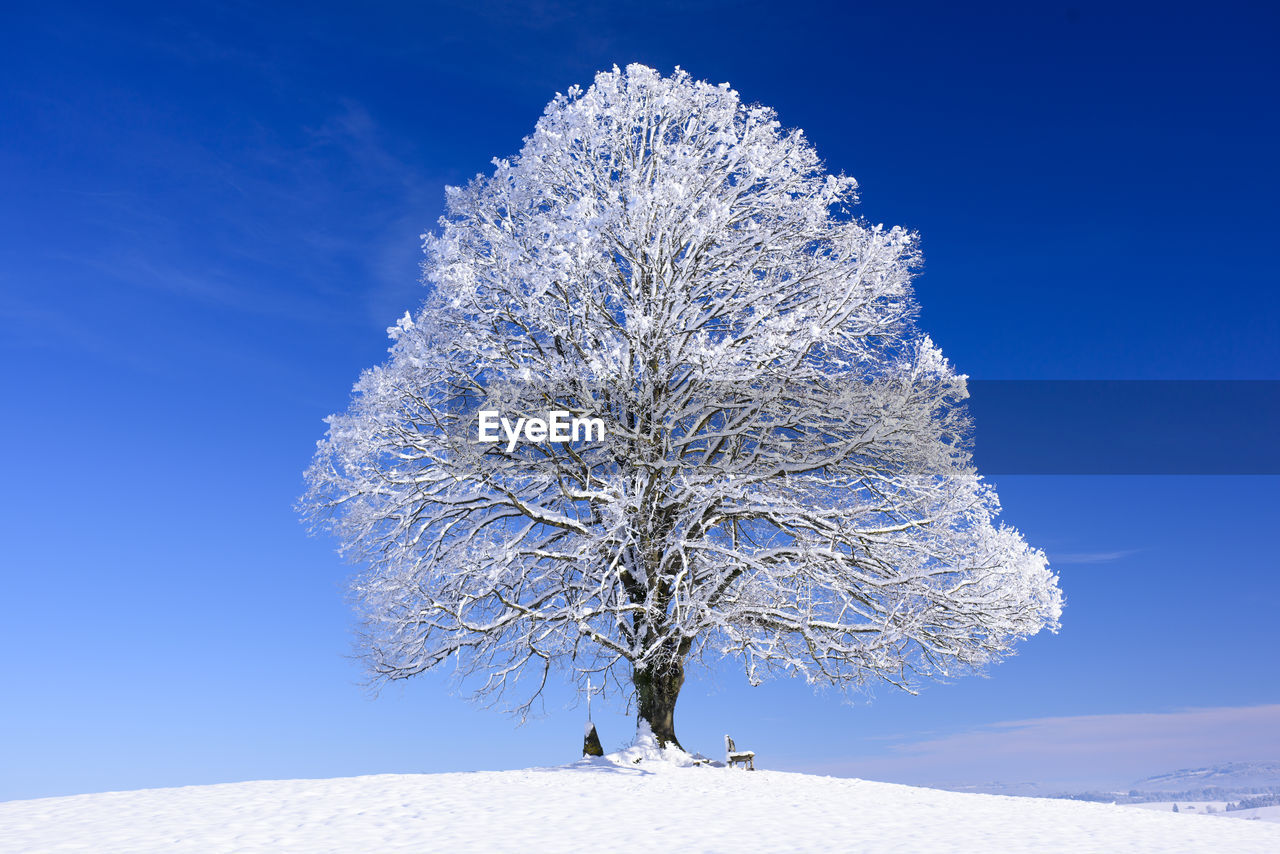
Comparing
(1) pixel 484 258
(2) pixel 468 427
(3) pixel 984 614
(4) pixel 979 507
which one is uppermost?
(1) pixel 484 258

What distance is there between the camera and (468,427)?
51.3 feet

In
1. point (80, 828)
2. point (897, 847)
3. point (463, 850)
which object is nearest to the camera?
point (463, 850)

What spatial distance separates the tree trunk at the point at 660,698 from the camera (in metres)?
15.6

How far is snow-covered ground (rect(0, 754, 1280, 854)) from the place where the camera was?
10.0m

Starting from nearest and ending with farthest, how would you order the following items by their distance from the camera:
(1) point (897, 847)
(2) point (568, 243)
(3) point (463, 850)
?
(3) point (463, 850)
(1) point (897, 847)
(2) point (568, 243)

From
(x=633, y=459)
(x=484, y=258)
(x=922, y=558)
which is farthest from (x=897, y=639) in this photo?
(x=484, y=258)

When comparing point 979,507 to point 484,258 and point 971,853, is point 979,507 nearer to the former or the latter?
point 971,853

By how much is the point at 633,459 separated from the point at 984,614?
6.24m
